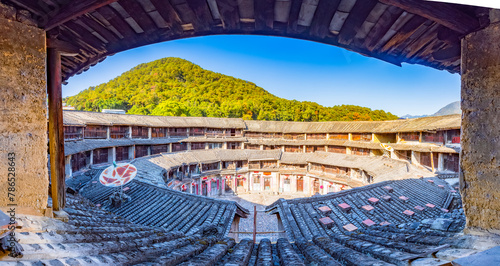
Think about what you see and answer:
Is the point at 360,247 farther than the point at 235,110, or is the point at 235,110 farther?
the point at 235,110

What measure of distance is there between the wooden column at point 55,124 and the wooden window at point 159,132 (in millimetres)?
24906

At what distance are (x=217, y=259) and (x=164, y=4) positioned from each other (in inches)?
157

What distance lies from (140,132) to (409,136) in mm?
29570

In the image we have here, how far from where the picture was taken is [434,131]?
63.3 feet

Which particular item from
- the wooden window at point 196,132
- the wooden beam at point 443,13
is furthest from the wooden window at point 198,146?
the wooden beam at point 443,13

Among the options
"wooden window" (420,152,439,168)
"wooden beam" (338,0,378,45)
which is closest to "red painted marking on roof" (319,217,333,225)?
"wooden beam" (338,0,378,45)

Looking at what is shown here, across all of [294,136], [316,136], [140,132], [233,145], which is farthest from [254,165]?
[140,132]

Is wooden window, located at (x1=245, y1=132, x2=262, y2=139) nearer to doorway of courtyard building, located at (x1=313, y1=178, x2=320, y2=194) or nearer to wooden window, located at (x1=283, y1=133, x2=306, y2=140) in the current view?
wooden window, located at (x1=283, y1=133, x2=306, y2=140)

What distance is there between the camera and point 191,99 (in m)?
59.1

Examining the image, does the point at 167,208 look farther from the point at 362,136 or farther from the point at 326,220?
the point at 362,136

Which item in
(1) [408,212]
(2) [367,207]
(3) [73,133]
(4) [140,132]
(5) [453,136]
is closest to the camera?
(1) [408,212]

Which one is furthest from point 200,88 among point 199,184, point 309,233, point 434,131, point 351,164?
point 309,233

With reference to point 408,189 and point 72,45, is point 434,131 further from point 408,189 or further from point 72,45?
point 72,45

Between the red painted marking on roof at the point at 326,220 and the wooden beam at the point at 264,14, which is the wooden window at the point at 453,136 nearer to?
the red painted marking on roof at the point at 326,220
